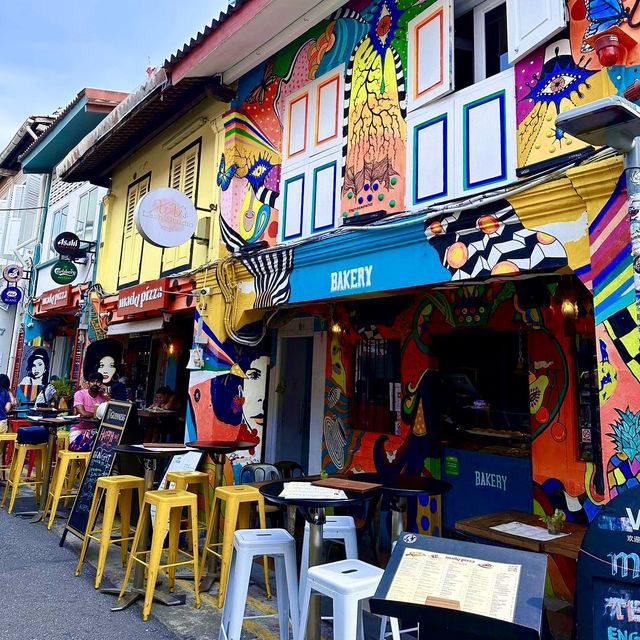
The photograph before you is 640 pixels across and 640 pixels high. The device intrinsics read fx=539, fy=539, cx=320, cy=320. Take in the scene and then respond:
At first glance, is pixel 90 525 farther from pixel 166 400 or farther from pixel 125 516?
pixel 166 400

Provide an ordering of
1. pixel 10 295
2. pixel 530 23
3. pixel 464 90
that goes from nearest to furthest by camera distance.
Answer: pixel 530 23, pixel 464 90, pixel 10 295

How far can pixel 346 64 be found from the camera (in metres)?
5.72

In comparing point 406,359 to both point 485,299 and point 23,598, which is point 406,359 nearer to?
point 485,299

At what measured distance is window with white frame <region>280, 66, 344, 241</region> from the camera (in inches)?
226

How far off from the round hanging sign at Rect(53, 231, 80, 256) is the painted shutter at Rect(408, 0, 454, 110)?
8.79m

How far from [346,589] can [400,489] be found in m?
1.02

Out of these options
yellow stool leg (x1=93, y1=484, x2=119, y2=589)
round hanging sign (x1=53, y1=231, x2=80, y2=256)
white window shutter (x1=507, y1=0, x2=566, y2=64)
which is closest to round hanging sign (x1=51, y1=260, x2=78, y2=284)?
round hanging sign (x1=53, y1=231, x2=80, y2=256)

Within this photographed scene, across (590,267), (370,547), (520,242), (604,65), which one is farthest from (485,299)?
(370,547)

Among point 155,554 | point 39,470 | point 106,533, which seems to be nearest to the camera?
point 155,554

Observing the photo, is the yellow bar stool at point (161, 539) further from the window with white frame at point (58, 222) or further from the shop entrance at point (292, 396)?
the window with white frame at point (58, 222)

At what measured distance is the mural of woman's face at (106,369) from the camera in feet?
28.4

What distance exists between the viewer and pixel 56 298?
12.0 metres

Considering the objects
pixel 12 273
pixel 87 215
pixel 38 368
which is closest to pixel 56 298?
pixel 87 215

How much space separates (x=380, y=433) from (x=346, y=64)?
4171 mm
